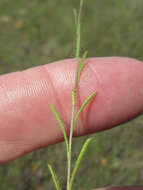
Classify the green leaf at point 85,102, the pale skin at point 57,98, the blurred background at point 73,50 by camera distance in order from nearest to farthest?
the green leaf at point 85,102 < the pale skin at point 57,98 < the blurred background at point 73,50

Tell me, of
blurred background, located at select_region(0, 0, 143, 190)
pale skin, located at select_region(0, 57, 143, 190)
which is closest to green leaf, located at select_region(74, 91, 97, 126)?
pale skin, located at select_region(0, 57, 143, 190)

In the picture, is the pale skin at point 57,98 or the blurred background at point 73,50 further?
the blurred background at point 73,50

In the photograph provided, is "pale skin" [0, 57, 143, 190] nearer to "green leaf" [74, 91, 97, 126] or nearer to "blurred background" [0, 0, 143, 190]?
"green leaf" [74, 91, 97, 126]

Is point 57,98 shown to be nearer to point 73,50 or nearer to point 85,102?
point 85,102

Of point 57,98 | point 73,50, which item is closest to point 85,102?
point 57,98

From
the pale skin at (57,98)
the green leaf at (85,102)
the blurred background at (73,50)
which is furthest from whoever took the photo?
the blurred background at (73,50)

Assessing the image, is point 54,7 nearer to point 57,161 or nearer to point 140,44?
point 140,44

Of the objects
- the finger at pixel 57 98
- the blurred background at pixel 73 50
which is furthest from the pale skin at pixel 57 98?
the blurred background at pixel 73 50

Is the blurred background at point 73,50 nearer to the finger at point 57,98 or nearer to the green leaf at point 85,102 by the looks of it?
the finger at point 57,98
